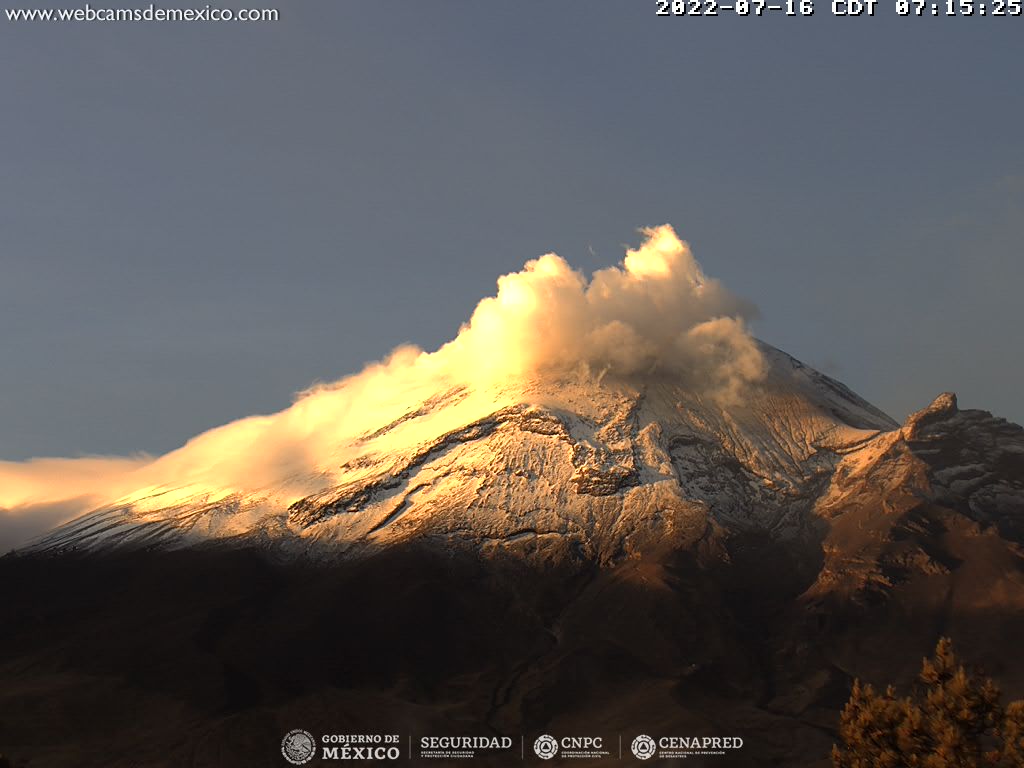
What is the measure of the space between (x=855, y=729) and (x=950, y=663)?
24.4 ft

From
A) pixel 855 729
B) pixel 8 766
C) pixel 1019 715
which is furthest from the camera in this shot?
pixel 8 766

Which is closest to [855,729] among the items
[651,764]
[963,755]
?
[963,755]

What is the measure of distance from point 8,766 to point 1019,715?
8434 centimetres

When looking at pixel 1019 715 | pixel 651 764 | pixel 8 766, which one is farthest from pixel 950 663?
pixel 651 764

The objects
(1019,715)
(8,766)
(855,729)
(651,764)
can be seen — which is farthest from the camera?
(651,764)

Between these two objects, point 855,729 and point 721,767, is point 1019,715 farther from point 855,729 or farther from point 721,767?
point 721,767

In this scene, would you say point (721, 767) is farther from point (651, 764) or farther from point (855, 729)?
point (855, 729)

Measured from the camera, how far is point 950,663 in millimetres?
79000

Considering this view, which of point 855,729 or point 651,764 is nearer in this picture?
point 855,729

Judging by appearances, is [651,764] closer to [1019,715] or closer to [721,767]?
[721,767]

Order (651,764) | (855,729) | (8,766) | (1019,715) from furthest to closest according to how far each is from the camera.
Answer: (651,764) → (8,766) → (855,729) → (1019,715)

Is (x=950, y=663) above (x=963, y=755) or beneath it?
above

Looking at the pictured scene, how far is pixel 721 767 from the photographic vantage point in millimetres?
199750

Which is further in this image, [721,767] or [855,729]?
[721,767]
